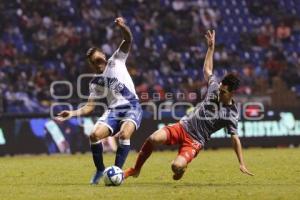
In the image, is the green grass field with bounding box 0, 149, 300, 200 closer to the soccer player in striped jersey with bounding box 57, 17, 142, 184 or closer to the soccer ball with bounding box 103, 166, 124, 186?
the soccer ball with bounding box 103, 166, 124, 186

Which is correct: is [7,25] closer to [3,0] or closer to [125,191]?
[3,0]

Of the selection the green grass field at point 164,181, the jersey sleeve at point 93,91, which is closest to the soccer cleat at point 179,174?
the green grass field at point 164,181

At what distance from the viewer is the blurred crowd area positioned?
27.7m

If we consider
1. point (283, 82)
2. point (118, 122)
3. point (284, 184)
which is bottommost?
point (283, 82)

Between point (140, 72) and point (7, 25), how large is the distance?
17.6 ft

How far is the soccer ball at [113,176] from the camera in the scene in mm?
12148

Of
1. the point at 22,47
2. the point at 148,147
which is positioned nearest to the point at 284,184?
the point at 148,147

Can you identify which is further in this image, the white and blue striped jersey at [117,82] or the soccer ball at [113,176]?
the white and blue striped jersey at [117,82]

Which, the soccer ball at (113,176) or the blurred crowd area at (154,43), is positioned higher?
the soccer ball at (113,176)

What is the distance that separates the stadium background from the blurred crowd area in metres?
0.04

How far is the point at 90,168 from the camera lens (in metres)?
17.2

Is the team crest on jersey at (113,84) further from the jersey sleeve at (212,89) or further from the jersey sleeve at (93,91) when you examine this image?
the jersey sleeve at (212,89)

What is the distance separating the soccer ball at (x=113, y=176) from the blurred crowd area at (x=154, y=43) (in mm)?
13391

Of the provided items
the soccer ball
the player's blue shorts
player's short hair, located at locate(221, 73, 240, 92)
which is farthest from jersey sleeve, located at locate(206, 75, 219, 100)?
the soccer ball
